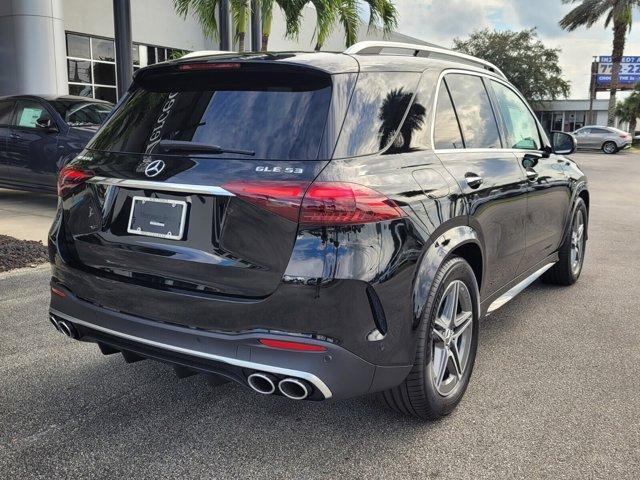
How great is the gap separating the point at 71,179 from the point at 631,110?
4787cm

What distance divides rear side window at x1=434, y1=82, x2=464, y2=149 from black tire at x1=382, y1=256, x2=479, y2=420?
0.65 meters

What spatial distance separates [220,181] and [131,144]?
69 cm

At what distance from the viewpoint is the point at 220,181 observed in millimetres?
2521

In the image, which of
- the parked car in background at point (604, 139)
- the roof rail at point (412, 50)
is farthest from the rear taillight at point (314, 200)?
the parked car in background at point (604, 139)

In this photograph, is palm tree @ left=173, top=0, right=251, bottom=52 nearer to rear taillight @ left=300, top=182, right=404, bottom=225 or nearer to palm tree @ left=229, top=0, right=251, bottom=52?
palm tree @ left=229, top=0, right=251, bottom=52

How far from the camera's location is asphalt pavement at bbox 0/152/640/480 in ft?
8.86

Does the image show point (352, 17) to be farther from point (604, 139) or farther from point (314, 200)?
point (604, 139)

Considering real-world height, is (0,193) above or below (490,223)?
below

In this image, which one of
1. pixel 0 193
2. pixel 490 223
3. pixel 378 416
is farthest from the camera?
pixel 0 193

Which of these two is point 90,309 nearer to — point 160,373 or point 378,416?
point 160,373

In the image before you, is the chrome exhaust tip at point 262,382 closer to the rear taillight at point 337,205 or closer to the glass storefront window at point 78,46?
the rear taillight at point 337,205

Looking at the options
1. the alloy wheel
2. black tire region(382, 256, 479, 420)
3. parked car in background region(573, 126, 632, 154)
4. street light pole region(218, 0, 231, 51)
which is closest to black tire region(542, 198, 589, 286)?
the alloy wheel

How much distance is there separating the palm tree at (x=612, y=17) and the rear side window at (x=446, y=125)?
41.0 metres

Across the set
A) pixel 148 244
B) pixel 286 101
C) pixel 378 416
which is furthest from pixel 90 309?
pixel 378 416
